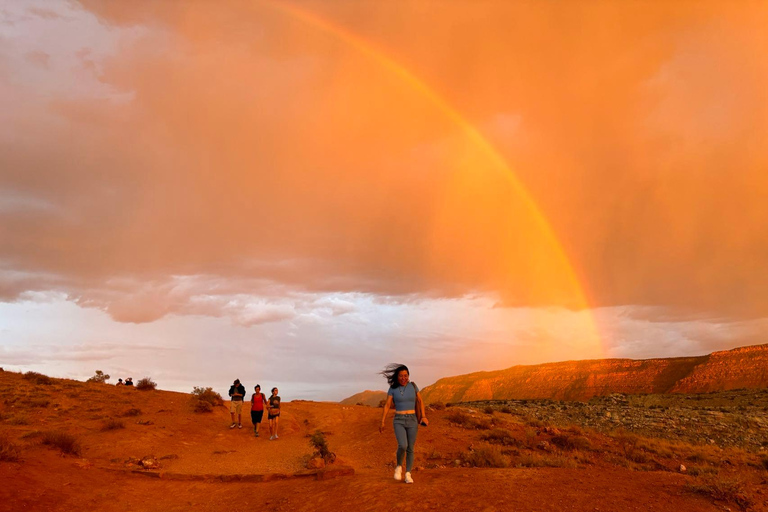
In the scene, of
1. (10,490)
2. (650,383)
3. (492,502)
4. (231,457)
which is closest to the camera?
(492,502)

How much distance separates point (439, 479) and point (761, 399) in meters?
51.3

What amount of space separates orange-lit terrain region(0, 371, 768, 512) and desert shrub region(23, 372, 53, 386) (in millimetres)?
4434

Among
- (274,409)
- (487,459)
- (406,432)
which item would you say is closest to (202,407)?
(274,409)

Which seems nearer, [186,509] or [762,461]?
[186,509]

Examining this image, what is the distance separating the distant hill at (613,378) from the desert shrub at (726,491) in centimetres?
7300

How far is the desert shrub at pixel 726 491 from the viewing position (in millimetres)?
9161

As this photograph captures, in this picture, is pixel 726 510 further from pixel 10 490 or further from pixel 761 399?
pixel 761 399

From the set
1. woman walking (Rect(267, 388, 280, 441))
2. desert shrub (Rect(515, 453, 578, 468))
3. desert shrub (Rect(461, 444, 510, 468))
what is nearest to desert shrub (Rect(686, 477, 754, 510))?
desert shrub (Rect(515, 453, 578, 468))

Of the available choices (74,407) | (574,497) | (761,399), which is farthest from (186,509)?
(761,399)

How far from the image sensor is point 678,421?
30594 mm

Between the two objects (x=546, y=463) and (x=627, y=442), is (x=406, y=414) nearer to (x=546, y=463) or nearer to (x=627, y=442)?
(x=546, y=463)

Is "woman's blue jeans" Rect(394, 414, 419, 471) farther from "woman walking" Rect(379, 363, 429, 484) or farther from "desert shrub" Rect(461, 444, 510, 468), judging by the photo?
"desert shrub" Rect(461, 444, 510, 468)

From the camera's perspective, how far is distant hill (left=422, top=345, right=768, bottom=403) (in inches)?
2825

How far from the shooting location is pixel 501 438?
20703 mm
